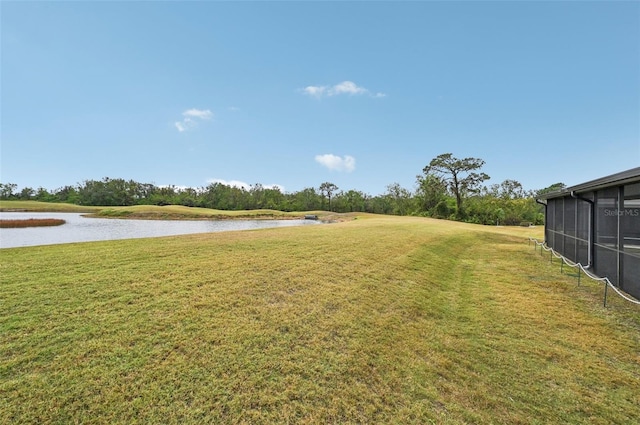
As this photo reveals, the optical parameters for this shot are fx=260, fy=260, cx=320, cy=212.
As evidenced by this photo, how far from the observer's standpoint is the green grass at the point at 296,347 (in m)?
2.18

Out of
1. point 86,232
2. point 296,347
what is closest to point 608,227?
point 296,347

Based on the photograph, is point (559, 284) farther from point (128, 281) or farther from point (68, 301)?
point (68, 301)

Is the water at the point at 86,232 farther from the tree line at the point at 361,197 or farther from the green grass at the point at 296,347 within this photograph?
the tree line at the point at 361,197

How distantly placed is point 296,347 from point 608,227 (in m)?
6.92

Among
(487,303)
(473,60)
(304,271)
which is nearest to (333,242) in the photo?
(304,271)

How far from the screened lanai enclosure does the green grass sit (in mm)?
782

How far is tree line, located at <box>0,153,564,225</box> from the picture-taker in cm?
3183

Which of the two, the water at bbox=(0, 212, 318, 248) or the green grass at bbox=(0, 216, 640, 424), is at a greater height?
the water at bbox=(0, 212, 318, 248)

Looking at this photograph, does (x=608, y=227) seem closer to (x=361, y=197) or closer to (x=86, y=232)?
(x=86, y=232)

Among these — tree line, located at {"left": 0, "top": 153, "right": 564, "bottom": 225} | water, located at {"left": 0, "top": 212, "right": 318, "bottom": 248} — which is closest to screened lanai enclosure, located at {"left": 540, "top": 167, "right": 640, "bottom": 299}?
water, located at {"left": 0, "top": 212, "right": 318, "bottom": 248}

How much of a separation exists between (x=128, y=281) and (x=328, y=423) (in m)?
4.15

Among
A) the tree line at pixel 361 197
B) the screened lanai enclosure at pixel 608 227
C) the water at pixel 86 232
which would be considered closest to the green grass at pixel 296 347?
the screened lanai enclosure at pixel 608 227

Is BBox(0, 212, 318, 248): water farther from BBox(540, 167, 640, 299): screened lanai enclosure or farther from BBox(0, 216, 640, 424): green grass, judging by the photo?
BBox(540, 167, 640, 299): screened lanai enclosure

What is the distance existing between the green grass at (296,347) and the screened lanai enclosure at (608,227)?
0.78 metres
